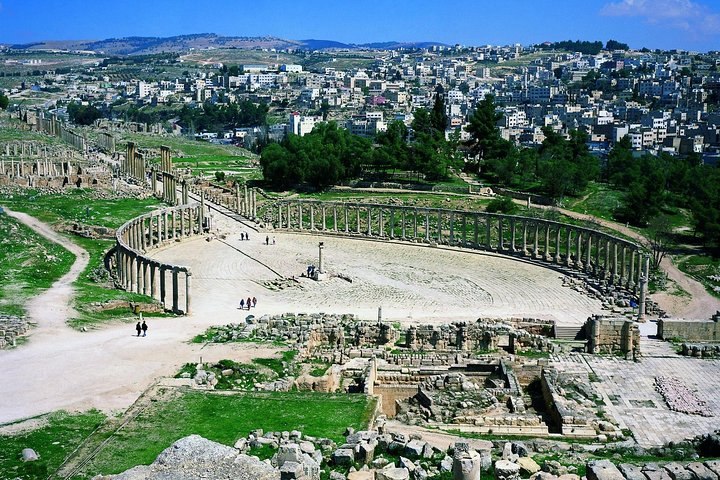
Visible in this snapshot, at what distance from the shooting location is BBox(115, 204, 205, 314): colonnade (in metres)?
48.5

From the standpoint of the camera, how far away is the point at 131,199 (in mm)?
84938

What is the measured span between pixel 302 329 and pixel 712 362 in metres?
18.5

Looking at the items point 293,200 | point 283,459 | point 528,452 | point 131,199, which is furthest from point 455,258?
point 283,459

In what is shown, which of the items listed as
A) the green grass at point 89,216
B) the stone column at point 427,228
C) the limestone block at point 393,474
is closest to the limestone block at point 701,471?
the limestone block at point 393,474

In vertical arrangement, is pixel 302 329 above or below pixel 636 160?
below

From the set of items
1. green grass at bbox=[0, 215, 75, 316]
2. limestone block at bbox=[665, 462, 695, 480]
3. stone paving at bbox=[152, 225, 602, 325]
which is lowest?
stone paving at bbox=[152, 225, 602, 325]

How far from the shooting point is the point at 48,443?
1046 inches

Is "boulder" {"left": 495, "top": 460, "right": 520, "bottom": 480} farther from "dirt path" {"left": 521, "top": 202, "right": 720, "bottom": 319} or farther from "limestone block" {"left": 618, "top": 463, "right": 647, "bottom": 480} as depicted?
"dirt path" {"left": 521, "top": 202, "right": 720, "bottom": 319}

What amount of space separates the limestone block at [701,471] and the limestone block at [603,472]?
2.05 meters

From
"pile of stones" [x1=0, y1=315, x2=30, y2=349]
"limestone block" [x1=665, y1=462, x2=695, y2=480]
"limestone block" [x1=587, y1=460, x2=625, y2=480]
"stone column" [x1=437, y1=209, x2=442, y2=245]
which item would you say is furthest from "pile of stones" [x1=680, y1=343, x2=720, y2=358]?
"stone column" [x1=437, y1=209, x2=442, y2=245]

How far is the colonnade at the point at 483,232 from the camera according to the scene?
59.7 m

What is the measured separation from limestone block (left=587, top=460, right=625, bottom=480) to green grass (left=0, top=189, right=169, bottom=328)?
2606cm

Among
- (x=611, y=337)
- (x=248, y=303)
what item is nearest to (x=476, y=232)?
(x=248, y=303)

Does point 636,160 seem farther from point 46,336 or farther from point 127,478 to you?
point 127,478
